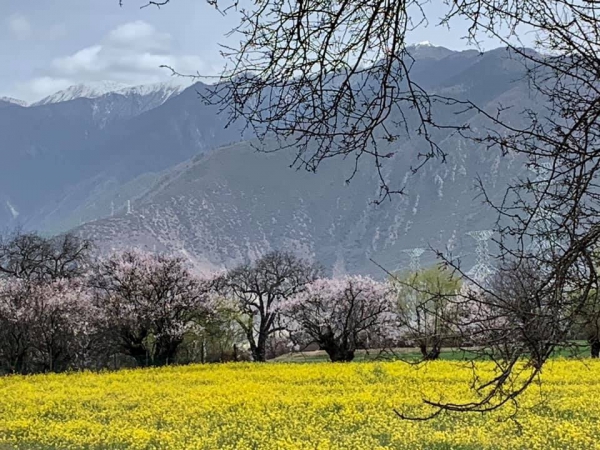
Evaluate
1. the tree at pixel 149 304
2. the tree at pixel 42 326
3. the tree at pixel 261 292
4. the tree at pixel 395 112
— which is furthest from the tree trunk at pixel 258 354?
the tree at pixel 395 112

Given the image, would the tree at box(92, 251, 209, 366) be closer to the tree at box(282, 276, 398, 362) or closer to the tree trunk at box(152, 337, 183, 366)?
the tree trunk at box(152, 337, 183, 366)

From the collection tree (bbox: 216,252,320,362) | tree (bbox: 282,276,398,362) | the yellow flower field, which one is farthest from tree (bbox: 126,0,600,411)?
tree (bbox: 216,252,320,362)

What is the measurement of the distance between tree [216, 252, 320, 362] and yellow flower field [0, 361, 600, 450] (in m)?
14.8

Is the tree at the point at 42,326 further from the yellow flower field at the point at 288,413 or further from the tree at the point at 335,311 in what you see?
the tree at the point at 335,311

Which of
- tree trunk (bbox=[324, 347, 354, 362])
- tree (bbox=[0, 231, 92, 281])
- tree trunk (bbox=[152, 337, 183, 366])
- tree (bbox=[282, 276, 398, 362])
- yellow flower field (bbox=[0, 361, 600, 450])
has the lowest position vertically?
yellow flower field (bbox=[0, 361, 600, 450])

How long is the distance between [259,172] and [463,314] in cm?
17126

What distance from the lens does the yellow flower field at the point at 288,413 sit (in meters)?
10.6

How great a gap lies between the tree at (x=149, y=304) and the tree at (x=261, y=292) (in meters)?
2.79

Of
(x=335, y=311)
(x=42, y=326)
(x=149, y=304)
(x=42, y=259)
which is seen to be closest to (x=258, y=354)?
(x=335, y=311)

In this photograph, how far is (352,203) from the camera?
16362 centimetres

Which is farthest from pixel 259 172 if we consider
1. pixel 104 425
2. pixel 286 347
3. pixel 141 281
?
pixel 104 425

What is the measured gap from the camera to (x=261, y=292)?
1523 inches

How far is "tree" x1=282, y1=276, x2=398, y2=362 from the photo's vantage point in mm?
31062

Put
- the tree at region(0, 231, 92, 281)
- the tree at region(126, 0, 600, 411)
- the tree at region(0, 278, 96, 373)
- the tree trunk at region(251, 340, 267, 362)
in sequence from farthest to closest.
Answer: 1. the tree at region(0, 231, 92, 281)
2. the tree trunk at region(251, 340, 267, 362)
3. the tree at region(0, 278, 96, 373)
4. the tree at region(126, 0, 600, 411)
